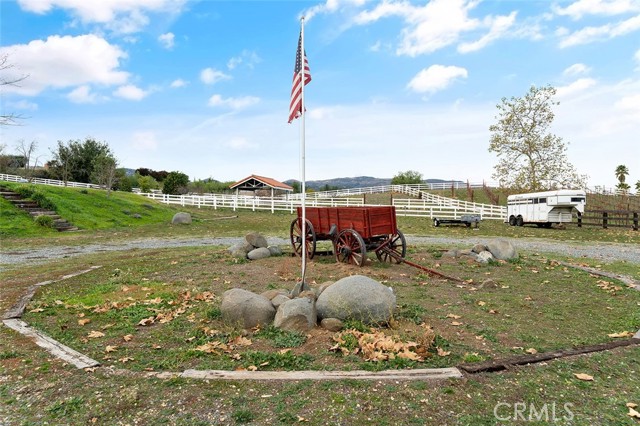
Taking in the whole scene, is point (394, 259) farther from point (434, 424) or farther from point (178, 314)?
point (434, 424)

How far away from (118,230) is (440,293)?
822 inches

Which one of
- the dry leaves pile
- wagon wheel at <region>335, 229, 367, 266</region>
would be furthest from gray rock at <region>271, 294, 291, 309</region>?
wagon wheel at <region>335, 229, 367, 266</region>

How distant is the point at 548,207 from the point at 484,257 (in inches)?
646

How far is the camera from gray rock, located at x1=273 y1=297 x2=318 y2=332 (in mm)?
5551

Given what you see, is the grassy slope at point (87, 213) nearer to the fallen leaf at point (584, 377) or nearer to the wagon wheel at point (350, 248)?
the wagon wheel at point (350, 248)

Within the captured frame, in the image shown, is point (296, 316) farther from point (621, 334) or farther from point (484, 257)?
point (484, 257)

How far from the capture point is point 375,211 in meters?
10.9

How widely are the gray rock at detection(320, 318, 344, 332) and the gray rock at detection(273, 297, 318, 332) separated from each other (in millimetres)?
208

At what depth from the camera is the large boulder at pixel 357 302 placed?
18.7 feet

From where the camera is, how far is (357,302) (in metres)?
5.71

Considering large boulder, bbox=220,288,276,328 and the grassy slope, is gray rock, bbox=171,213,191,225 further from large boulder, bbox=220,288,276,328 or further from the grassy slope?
large boulder, bbox=220,288,276,328

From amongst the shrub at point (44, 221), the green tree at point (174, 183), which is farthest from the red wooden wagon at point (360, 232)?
the green tree at point (174, 183)

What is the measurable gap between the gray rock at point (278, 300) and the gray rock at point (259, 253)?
569cm

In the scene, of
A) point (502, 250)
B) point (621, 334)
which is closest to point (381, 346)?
point (621, 334)
